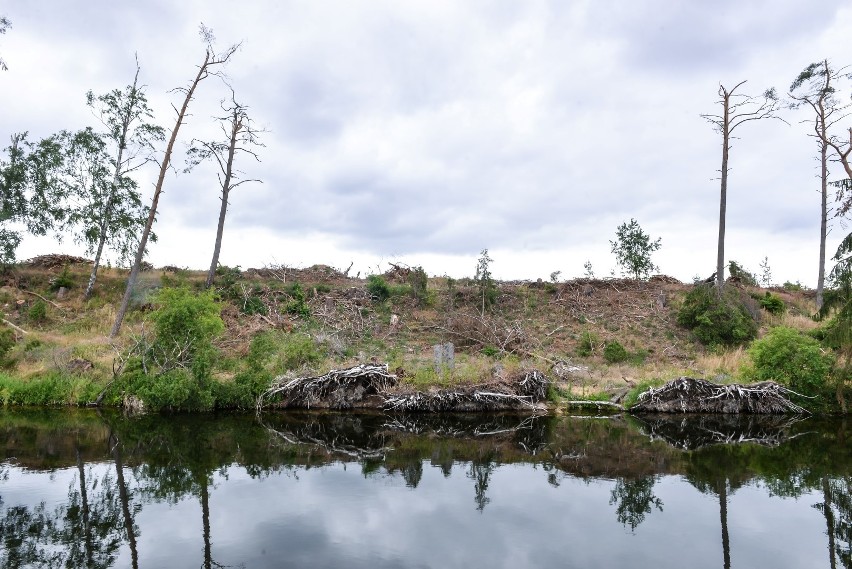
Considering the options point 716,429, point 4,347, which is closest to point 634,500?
point 716,429

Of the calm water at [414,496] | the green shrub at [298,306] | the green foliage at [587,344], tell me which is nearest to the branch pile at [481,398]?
the calm water at [414,496]

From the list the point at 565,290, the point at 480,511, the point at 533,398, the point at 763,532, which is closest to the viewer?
the point at 763,532

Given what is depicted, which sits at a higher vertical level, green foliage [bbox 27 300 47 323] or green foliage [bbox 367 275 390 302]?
green foliage [bbox 367 275 390 302]

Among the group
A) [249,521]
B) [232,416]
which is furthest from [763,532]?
[232,416]

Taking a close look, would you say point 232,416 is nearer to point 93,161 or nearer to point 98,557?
point 98,557

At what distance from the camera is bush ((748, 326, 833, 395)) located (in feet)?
55.0

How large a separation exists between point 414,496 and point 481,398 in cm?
764

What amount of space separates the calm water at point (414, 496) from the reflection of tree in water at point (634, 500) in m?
0.04

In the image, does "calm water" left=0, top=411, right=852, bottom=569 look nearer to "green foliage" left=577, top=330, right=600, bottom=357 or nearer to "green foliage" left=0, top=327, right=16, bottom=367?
"green foliage" left=0, top=327, right=16, bottom=367

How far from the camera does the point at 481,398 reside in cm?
1698

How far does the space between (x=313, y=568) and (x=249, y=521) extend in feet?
6.39

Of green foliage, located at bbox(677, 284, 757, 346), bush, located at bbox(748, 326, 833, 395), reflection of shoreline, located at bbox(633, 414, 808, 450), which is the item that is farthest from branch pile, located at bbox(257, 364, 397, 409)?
green foliage, located at bbox(677, 284, 757, 346)

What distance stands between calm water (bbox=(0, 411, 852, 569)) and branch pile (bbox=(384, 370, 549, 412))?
1996 millimetres

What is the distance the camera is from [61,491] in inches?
361
